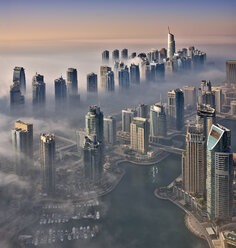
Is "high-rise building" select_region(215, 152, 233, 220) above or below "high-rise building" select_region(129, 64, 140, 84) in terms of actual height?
below

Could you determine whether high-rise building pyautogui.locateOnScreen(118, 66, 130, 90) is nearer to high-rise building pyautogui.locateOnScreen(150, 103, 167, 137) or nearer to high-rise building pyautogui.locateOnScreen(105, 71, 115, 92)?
high-rise building pyautogui.locateOnScreen(105, 71, 115, 92)

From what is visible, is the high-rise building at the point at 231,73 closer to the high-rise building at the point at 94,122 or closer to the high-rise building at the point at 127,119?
the high-rise building at the point at 127,119

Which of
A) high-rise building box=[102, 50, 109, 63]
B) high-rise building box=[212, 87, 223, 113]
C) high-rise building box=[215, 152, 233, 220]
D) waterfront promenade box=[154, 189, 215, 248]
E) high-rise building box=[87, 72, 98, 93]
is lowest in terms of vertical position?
waterfront promenade box=[154, 189, 215, 248]

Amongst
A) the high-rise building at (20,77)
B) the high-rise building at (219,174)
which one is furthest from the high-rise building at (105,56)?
the high-rise building at (219,174)

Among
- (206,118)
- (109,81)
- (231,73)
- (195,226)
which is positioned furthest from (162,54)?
(195,226)

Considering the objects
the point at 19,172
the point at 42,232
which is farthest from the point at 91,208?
the point at 19,172

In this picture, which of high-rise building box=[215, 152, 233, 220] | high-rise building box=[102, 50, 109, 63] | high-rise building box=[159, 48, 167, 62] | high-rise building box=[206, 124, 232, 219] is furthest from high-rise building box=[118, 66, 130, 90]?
high-rise building box=[215, 152, 233, 220]

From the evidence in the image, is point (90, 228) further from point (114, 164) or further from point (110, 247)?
point (114, 164)
